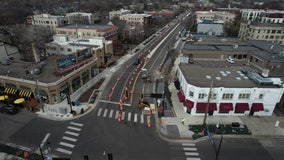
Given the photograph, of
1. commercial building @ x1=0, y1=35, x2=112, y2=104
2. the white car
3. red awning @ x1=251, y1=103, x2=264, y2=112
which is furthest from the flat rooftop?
commercial building @ x1=0, y1=35, x2=112, y2=104

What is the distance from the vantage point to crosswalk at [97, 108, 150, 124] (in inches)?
1407

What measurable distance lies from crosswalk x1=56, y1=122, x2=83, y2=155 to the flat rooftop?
2437 centimetres

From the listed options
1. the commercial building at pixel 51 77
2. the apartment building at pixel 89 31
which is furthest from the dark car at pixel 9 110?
the apartment building at pixel 89 31

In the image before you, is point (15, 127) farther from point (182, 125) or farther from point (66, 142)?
point (182, 125)

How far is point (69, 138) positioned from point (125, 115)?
11.7 m

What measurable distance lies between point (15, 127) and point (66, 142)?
468 inches

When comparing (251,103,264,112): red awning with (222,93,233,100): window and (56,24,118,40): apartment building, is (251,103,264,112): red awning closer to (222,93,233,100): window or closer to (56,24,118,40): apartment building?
(222,93,233,100): window

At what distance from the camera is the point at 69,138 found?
1197 inches

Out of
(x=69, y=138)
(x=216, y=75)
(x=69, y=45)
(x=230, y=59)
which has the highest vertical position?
(x=69, y=45)

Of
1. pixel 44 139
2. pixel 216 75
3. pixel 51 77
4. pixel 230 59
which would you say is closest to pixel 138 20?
pixel 230 59

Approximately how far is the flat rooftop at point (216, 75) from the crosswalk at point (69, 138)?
24367 mm

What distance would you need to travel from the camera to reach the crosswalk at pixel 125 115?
35.8 meters

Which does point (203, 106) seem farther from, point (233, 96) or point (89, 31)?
point (89, 31)

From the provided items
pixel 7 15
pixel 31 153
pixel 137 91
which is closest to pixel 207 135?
pixel 137 91
